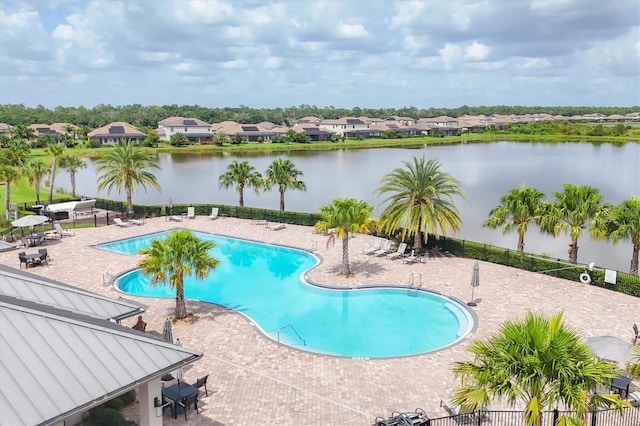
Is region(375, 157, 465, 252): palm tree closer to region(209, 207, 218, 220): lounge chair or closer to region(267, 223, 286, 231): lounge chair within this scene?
region(267, 223, 286, 231): lounge chair

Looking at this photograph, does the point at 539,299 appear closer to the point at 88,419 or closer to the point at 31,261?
the point at 88,419

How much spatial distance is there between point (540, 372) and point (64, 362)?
710cm

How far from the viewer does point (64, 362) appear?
724 centimetres

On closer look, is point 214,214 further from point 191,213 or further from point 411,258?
point 411,258

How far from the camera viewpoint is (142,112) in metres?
182

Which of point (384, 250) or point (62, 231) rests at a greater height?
point (62, 231)

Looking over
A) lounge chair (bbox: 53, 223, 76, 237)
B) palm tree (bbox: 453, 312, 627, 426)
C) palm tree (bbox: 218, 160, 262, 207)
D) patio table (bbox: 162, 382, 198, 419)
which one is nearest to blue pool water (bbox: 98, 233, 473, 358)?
patio table (bbox: 162, 382, 198, 419)

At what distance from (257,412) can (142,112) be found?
184 meters

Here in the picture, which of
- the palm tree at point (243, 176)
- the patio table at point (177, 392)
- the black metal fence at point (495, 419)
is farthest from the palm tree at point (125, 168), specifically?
the black metal fence at point (495, 419)

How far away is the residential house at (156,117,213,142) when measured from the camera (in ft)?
409

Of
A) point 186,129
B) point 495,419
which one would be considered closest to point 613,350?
point 495,419

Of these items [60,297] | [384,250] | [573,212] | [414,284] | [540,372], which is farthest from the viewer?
[384,250]

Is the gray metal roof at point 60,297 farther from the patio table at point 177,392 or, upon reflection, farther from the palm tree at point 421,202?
the palm tree at point 421,202

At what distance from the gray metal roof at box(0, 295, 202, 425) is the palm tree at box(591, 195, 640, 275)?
64.5ft
